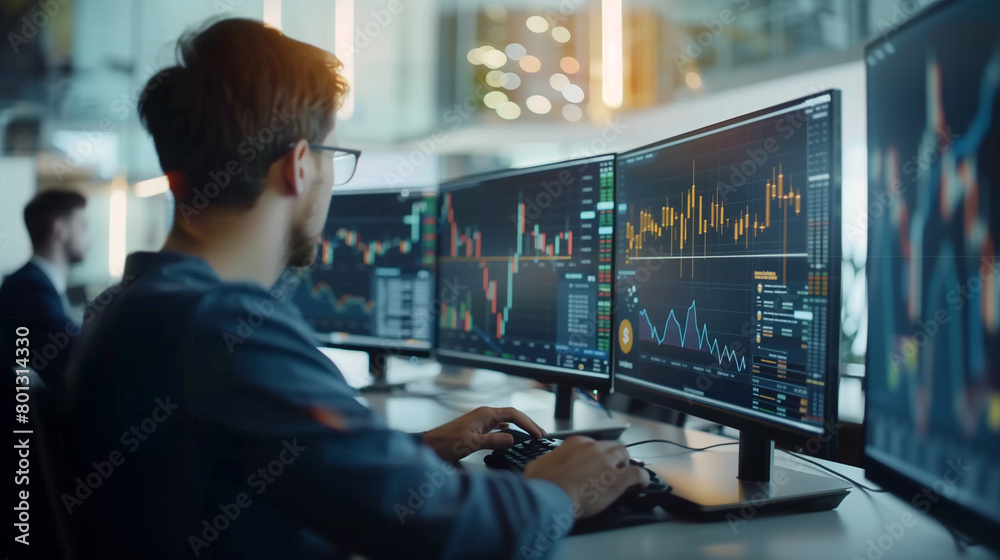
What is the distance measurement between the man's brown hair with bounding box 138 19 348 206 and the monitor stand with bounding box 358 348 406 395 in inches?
42.0

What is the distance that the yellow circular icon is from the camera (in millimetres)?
1236

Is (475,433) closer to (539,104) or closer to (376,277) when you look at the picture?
(376,277)

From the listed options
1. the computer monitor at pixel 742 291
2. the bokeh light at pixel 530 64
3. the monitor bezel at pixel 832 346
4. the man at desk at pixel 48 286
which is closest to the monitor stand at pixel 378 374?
the man at desk at pixel 48 286

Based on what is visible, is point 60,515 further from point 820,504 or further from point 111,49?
point 111,49

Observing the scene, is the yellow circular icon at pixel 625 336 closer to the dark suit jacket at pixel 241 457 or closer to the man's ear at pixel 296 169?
the dark suit jacket at pixel 241 457

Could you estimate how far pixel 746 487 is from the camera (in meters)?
0.98

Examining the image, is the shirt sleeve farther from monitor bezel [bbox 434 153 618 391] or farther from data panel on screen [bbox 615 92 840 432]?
monitor bezel [bbox 434 153 618 391]

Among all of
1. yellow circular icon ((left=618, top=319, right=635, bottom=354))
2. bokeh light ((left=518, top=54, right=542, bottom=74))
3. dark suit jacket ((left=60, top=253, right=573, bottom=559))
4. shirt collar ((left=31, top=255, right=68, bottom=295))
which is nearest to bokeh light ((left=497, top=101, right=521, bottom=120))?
bokeh light ((left=518, top=54, right=542, bottom=74))

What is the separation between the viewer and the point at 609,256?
4.24 feet

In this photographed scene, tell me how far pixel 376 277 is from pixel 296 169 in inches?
40.1

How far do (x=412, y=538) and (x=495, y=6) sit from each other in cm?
478

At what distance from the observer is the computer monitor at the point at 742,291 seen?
2.79ft

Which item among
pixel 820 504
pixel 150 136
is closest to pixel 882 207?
pixel 820 504

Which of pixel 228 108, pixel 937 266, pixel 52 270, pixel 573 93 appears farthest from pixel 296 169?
pixel 573 93
